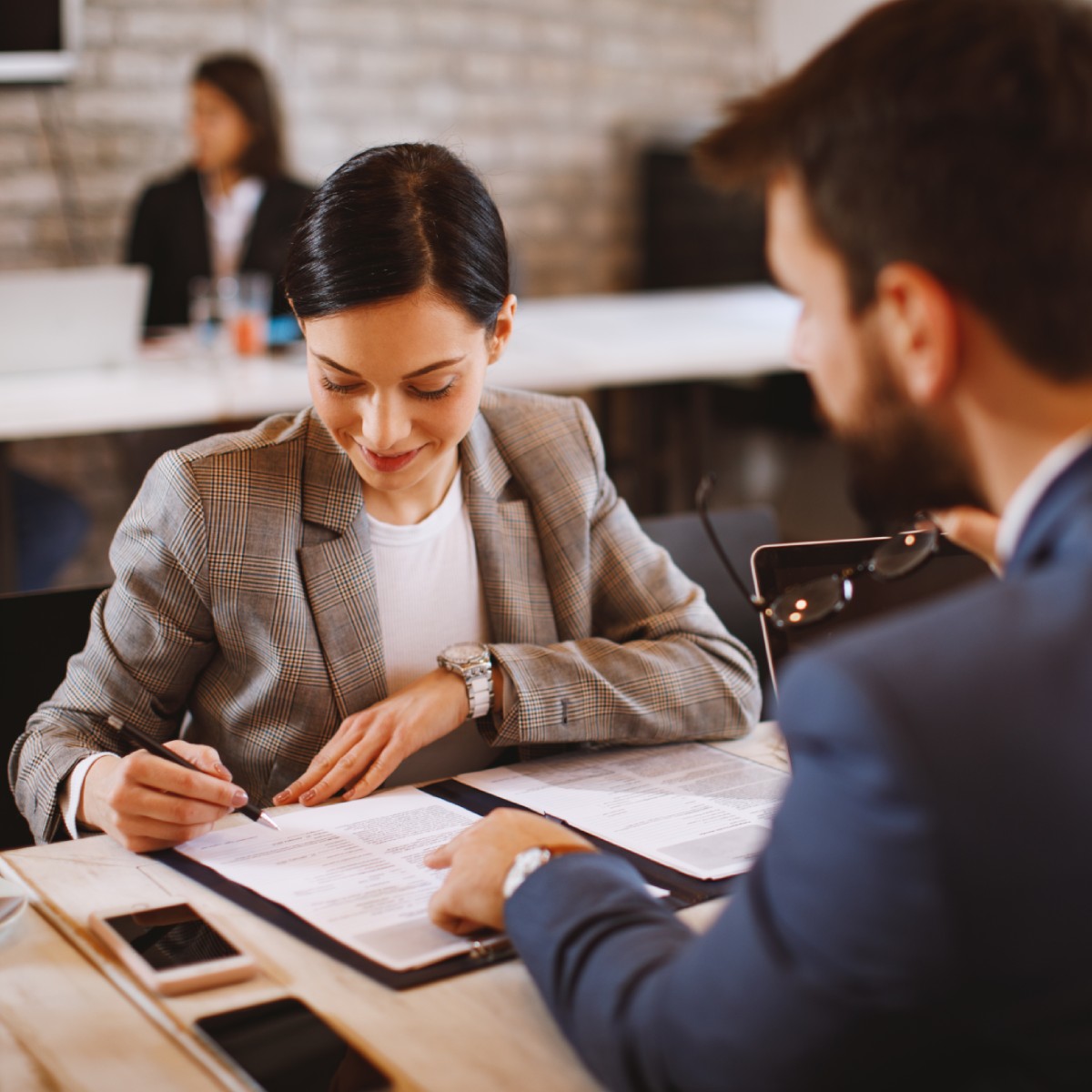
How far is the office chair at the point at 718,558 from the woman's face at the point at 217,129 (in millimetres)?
3183

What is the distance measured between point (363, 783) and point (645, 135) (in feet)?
16.6

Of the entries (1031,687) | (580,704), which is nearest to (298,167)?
(580,704)

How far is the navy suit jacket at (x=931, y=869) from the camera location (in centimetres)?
60

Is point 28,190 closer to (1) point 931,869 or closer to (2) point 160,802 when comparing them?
(2) point 160,802

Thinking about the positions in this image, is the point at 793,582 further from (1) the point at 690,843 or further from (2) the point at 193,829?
(2) the point at 193,829

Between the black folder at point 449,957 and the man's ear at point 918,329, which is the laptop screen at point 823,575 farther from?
the man's ear at point 918,329

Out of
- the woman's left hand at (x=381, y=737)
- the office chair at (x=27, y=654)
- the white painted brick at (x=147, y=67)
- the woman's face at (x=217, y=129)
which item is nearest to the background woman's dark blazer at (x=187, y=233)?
the woman's face at (x=217, y=129)

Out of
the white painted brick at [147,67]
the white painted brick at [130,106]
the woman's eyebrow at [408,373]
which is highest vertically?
the white painted brick at [147,67]

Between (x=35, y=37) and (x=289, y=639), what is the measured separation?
12.6 ft

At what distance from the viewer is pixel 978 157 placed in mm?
681

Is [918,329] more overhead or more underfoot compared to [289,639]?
more overhead

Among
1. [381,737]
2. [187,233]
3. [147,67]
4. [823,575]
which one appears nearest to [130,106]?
[147,67]

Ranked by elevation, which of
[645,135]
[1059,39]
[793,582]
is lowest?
[793,582]

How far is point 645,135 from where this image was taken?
5.86m
